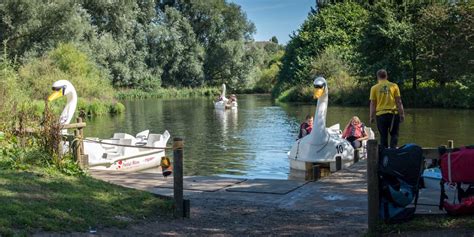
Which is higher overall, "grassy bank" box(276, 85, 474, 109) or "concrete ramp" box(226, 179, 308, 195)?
"grassy bank" box(276, 85, 474, 109)

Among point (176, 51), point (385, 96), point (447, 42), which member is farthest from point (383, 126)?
point (176, 51)

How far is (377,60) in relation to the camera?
4334 centimetres

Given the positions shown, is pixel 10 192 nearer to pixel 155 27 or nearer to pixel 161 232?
pixel 161 232

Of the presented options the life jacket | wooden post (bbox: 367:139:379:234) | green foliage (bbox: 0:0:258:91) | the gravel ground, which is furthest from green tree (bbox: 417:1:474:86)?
wooden post (bbox: 367:139:379:234)

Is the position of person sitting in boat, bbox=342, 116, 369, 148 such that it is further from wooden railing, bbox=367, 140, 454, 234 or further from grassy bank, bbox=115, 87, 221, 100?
grassy bank, bbox=115, 87, 221, 100

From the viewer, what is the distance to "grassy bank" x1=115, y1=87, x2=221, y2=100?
217 ft

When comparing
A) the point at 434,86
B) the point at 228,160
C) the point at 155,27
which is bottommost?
the point at 228,160

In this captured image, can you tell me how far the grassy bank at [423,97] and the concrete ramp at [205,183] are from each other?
94.2 ft

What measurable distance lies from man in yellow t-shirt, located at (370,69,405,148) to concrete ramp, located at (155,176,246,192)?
2.93 meters

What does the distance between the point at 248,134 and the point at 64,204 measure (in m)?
19.0

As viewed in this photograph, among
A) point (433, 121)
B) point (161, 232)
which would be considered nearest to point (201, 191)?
point (161, 232)

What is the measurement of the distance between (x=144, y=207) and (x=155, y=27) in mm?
64108

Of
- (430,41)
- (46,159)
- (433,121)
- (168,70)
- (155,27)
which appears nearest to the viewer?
(46,159)

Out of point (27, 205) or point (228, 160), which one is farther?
point (228, 160)
